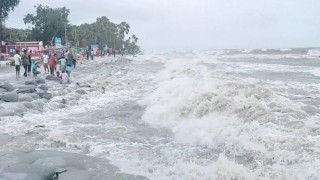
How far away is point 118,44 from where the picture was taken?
119188 millimetres

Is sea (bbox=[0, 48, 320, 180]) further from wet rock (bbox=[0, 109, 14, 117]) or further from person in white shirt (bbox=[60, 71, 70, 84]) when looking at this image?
person in white shirt (bbox=[60, 71, 70, 84])

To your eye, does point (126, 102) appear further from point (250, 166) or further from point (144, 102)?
point (250, 166)

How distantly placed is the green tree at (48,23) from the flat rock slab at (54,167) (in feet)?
197

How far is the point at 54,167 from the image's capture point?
655cm

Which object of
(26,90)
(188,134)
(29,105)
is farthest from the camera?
(26,90)

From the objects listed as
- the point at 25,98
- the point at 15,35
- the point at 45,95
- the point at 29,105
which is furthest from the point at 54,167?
Result: the point at 15,35

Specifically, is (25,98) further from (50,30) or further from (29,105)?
(50,30)

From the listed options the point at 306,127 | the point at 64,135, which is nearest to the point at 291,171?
the point at 306,127

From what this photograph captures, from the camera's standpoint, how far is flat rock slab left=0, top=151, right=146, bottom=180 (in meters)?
6.07

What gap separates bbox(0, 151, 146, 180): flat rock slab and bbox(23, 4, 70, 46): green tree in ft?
197

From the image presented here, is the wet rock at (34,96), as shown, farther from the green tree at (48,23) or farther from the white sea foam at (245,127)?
the green tree at (48,23)

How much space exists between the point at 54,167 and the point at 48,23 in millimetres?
61826

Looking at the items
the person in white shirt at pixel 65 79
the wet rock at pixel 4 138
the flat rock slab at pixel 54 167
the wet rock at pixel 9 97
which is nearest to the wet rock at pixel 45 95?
the wet rock at pixel 9 97

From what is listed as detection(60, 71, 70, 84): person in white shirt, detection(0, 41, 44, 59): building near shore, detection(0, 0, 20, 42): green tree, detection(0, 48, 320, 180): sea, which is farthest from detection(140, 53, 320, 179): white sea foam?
detection(0, 0, 20, 42): green tree
